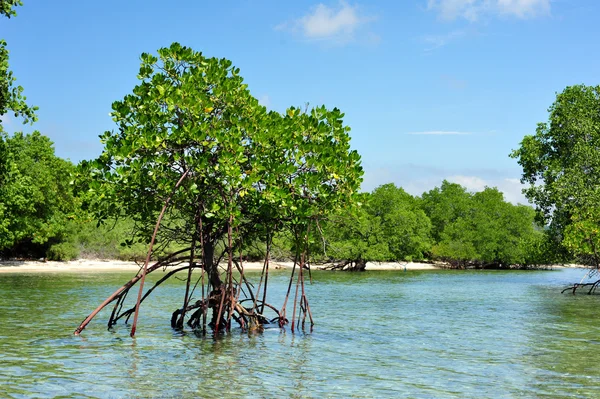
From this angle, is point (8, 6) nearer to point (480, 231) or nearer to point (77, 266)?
point (77, 266)

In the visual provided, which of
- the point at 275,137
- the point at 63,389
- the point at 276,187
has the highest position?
the point at 275,137

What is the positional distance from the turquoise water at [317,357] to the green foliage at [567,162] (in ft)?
57.3

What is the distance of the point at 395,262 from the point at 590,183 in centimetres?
4547

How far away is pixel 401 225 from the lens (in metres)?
82.5

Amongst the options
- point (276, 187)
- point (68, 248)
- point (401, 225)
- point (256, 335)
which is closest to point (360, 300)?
point (256, 335)

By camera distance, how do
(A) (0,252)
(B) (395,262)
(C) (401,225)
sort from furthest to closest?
(B) (395,262)
(C) (401,225)
(A) (0,252)

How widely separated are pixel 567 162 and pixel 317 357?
126 ft

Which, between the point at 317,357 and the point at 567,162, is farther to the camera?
the point at 567,162

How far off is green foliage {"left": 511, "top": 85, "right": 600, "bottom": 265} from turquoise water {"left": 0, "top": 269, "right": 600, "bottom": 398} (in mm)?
17459

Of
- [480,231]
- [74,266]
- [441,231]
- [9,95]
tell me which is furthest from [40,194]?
[441,231]

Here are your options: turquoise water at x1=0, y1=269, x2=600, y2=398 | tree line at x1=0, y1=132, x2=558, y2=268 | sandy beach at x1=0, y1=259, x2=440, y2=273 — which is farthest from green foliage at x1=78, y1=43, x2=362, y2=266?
sandy beach at x1=0, y1=259, x2=440, y2=273

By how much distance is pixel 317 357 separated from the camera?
1684 cm

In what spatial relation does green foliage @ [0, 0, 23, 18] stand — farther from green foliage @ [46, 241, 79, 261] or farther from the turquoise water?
green foliage @ [46, 241, 79, 261]

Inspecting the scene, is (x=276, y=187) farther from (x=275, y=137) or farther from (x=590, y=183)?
(x=590, y=183)
